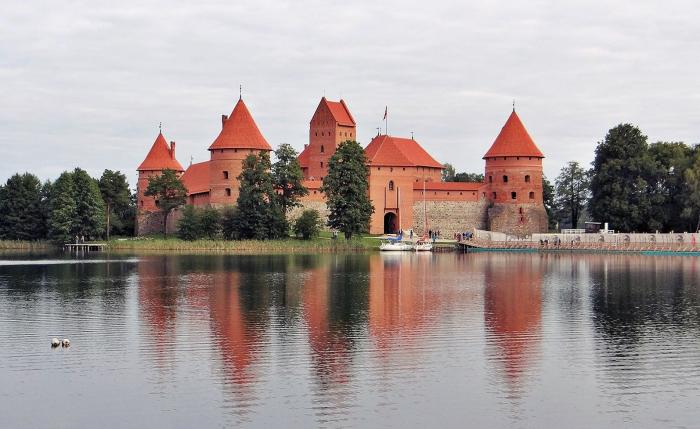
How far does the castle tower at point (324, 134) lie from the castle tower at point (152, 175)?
26.3 feet

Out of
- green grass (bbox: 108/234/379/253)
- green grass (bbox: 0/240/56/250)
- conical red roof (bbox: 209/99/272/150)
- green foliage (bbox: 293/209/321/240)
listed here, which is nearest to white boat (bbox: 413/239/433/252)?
green grass (bbox: 108/234/379/253)

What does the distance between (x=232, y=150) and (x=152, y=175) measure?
8724mm

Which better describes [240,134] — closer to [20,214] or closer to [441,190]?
[441,190]

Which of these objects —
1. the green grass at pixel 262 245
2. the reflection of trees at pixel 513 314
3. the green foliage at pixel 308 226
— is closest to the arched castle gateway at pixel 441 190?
the green grass at pixel 262 245

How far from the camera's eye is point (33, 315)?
19719 millimetres

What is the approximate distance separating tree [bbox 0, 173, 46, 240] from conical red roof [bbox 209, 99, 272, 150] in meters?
10.4

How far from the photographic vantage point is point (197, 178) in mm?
59188

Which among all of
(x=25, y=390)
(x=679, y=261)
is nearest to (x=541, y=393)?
(x=25, y=390)

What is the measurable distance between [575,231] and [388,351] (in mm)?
37805

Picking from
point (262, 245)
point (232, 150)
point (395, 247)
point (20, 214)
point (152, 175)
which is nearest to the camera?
point (262, 245)

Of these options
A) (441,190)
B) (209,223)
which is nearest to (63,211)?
(209,223)

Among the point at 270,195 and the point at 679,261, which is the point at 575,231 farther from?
the point at 270,195

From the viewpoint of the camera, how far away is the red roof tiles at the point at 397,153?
54.6 meters

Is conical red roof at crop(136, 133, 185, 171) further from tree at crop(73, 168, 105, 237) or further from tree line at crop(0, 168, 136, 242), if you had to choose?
tree at crop(73, 168, 105, 237)
